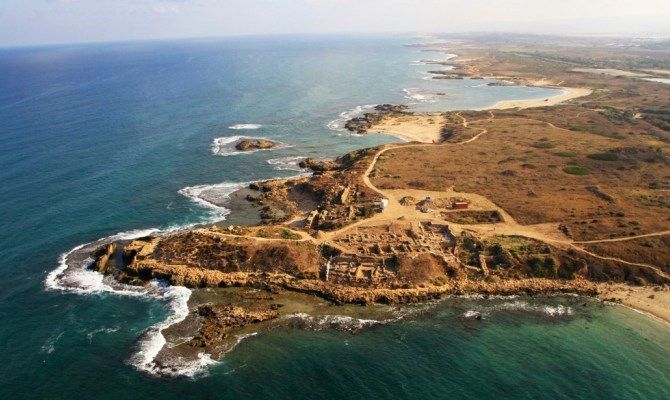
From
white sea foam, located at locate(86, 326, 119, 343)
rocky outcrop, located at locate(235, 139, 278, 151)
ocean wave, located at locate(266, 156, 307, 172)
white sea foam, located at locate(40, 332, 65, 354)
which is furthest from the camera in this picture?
rocky outcrop, located at locate(235, 139, 278, 151)

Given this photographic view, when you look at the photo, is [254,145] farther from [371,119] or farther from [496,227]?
[496,227]

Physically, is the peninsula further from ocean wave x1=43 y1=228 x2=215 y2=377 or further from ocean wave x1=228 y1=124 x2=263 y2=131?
ocean wave x1=228 y1=124 x2=263 y2=131

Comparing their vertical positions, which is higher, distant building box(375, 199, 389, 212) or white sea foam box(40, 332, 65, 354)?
distant building box(375, 199, 389, 212)

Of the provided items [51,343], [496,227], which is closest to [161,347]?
[51,343]

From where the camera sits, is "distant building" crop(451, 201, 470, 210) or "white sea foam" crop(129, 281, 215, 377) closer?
"white sea foam" crop(129, 281, 215, 377)

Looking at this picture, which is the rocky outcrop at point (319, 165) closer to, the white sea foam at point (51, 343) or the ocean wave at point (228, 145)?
the ocean wave at point (228, 145)

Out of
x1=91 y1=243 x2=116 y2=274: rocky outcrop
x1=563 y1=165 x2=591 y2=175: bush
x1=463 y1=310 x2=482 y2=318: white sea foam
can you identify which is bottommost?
x1=463 y1=310 x2=482 y2=318: white sea foam

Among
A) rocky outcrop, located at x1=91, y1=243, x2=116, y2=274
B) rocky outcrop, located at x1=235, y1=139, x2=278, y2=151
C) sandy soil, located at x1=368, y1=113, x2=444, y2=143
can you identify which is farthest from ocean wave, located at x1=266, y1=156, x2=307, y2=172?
rocky outcrop, located at x1=91, y1=243, x2=116, y2=274

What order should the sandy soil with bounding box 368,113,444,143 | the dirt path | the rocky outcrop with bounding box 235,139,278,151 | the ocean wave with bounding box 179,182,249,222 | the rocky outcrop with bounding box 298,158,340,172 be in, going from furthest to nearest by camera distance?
the sandy soil with bounding box 368,113,444,143, the rocky outcrop with bounding box 235,139,278,151, the rocky outcrop with bounding box 298,158,340,172, the ocean wave with bounding box 179,182,249,222, the dirt path
